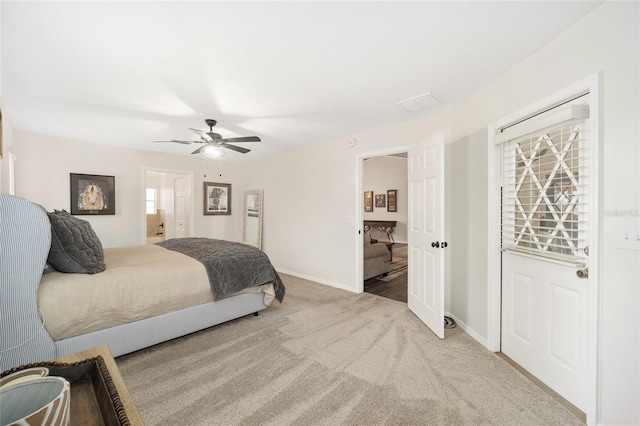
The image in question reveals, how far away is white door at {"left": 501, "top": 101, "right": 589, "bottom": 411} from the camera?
1.64 meters

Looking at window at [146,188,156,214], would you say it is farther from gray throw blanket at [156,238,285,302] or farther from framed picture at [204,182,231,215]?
gray throw blanket at [156,238,285,302]

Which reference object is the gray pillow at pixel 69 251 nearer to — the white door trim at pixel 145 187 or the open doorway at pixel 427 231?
the open doorway at pixel 427 231

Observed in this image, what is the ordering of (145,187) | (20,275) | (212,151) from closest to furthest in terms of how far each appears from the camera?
(20,275) < (212,151) < (145,187)

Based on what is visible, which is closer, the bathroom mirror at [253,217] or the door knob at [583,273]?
the door knob at [583,273]

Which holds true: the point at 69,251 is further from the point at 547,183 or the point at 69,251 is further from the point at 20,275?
the point at 547,183

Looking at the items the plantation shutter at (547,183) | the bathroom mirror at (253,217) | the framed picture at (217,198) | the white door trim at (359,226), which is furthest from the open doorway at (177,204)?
the plantation shutter at (547,183)

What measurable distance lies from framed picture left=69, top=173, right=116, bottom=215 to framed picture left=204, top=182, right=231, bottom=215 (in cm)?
165

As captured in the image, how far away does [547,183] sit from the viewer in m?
1.87

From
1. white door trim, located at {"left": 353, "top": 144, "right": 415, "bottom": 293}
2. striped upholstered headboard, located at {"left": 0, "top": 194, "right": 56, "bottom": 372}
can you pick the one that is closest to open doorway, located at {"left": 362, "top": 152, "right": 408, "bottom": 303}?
white door trim, located at {"left": 353, "top": 144, "right": 415, "bottom": 293}

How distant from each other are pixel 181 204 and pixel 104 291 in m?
4.15

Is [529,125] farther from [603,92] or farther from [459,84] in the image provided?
[459,84]

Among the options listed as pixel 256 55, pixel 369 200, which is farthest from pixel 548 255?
pixel 369 200

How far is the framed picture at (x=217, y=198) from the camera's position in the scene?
19.1 ft

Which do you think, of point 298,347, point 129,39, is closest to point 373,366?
point 298,347
